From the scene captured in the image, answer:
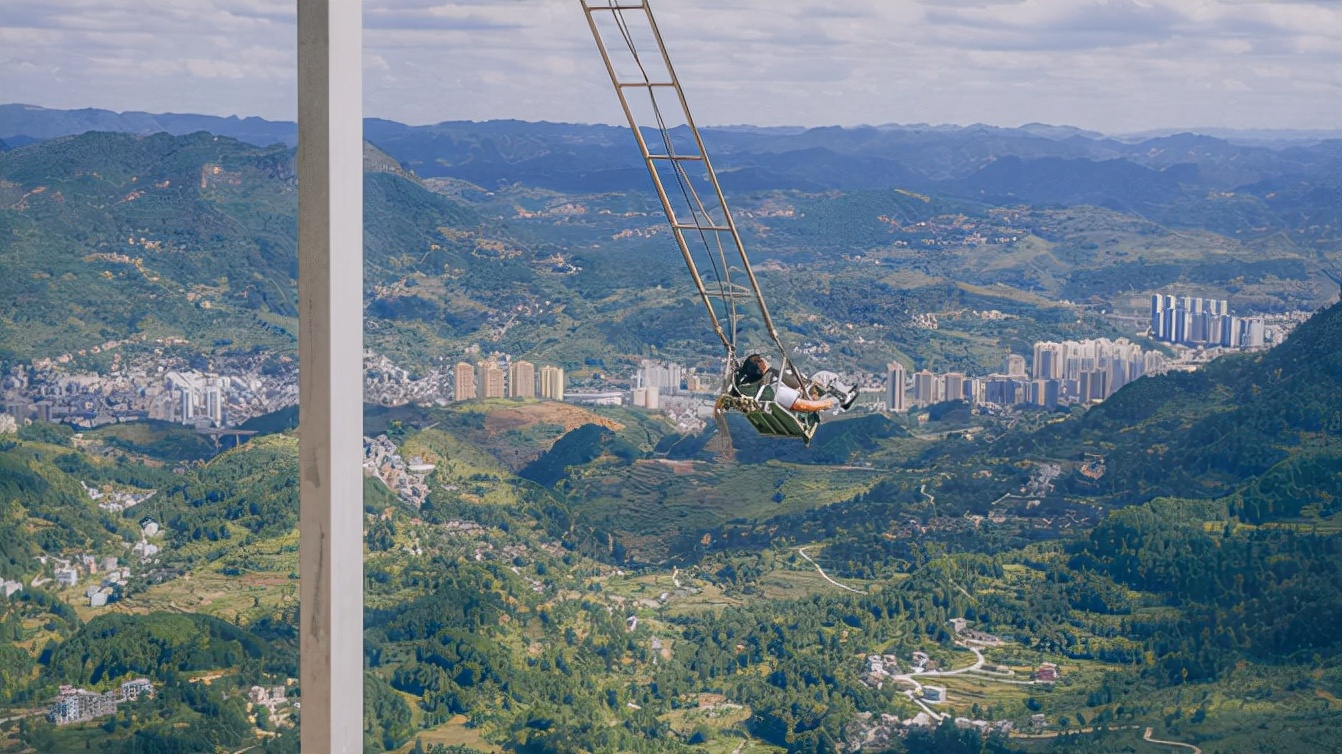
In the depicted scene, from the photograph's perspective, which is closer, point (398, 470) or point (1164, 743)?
point (1164, 743)

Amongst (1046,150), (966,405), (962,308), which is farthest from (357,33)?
(1046,150)

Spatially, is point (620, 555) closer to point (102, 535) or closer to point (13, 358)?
point (102, 535)

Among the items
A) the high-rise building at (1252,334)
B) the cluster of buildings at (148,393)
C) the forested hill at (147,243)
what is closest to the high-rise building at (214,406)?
the cluster of buildings at (148,393)

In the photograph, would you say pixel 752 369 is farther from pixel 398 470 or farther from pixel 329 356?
pixel 398 470

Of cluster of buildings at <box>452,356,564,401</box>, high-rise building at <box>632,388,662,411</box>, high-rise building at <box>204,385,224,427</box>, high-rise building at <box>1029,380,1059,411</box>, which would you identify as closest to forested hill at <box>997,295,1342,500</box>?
high-rise building at <box>1029,380,1059,411</box>

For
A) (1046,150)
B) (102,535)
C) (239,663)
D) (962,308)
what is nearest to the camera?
(239,663)

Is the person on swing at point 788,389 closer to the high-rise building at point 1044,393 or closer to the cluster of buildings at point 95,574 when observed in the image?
the cluster of buildings at point 95,574

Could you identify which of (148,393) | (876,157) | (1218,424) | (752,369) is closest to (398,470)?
(148,393)
